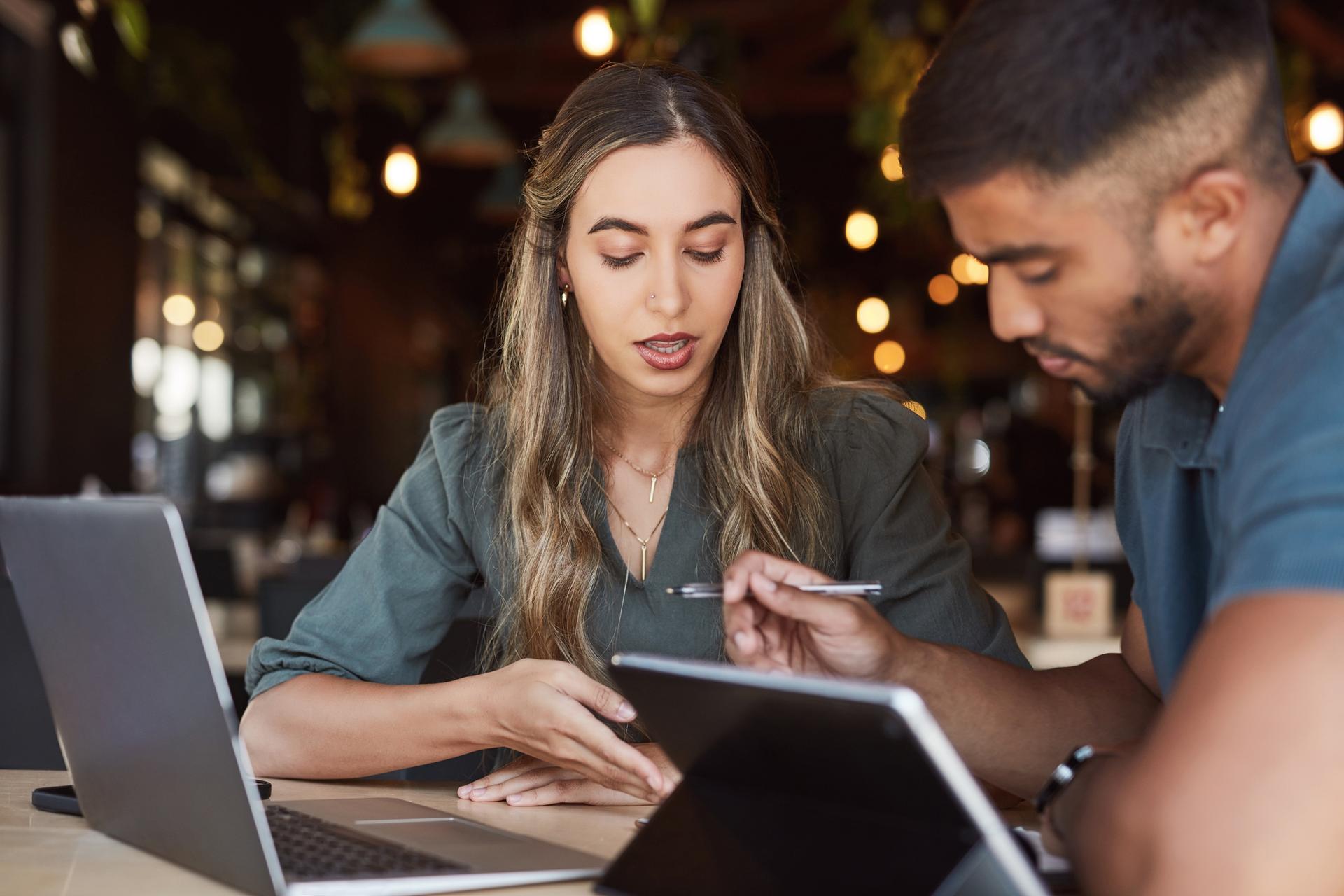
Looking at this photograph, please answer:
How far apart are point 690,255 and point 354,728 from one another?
694 millimetres

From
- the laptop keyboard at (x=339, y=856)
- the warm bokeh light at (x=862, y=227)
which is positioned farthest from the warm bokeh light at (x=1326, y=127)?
the laptop keyboard at (x=339, y=856)

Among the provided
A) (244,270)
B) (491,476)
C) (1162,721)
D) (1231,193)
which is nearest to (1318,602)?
(1162,721)

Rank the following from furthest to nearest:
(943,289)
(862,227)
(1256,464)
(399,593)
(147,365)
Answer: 1. (943,289)
2. (862,227)
3. (147,365)
4. (399,593)
5. (1256,464)

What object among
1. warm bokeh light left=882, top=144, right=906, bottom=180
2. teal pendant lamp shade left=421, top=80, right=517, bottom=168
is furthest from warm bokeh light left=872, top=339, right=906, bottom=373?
teal pendant lamp shade left=421, top=80, right=517, bottom=168

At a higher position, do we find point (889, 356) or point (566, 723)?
point (889, 356)

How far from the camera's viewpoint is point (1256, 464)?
931mm

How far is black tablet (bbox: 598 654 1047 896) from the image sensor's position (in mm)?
900

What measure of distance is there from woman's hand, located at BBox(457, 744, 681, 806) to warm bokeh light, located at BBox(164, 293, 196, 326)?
6.52 meters

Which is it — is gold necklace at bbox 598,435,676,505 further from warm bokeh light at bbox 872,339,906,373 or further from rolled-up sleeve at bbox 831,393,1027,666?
warm bokeh light at bbox 872,339,906,373

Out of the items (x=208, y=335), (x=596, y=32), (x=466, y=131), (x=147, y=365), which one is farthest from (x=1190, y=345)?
(x=208, y=335)

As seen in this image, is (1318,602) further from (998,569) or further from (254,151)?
(254,151)

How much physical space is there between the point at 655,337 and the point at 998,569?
3.97 meters

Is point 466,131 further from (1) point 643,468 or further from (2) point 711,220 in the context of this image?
(2) point 711,220

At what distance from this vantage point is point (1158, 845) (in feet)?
2.87
